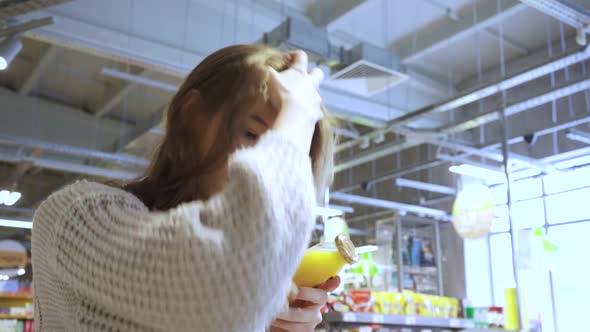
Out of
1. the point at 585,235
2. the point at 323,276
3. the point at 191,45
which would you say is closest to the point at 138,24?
the point at 191,45

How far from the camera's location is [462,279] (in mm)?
13234

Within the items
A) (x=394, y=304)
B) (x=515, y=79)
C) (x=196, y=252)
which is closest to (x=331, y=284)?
(x=196, y=252)

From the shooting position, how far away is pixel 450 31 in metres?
8.98

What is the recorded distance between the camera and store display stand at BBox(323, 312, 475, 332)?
14.9 ft

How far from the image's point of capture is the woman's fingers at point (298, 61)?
825 millimetres

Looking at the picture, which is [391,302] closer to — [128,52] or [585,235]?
[128,52]

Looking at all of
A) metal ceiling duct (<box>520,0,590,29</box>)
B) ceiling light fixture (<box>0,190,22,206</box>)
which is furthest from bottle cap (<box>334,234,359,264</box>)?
ceiling light fixture (<box>0,190,22,206</box>)

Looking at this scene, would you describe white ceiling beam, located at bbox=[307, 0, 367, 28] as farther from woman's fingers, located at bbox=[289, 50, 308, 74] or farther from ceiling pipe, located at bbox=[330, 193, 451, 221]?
woman's fingers, located at bbox=[289, 50, 308, 74]

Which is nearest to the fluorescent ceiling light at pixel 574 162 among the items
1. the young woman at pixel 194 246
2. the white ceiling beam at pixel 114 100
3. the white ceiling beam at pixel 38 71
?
the white ceiling beam at pixel 114 100

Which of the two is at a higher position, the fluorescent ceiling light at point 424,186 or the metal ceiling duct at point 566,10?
the metal ceiling duct at point 566,10

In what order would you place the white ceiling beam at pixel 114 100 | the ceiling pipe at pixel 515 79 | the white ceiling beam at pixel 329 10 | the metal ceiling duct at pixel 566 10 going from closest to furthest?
the metal ceiling duct at pixel 566 10 < the ceiling pipe at pixel 515 79 < the white ceiling beam at pixel 329 10 < the white ceiling beam at pixel 114 100

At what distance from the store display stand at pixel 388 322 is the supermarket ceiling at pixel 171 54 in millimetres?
2081

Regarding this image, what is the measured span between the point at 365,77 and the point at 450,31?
291 centimetres

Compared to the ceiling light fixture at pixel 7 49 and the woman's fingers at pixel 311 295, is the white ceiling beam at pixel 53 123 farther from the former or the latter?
the woman's fingers at pixel 311 295
